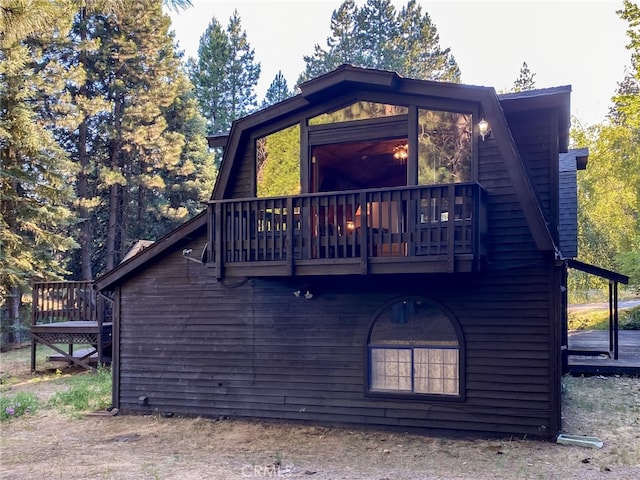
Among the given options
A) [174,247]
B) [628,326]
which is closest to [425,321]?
[174,247]

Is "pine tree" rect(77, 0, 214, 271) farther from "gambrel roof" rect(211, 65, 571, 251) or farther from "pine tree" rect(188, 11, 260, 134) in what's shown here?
"gambrel roof" rect(211, 65, 571, 251)

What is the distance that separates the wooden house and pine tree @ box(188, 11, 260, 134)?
82.0ft

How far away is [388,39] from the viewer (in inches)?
1294

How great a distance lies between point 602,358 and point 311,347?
304 inches

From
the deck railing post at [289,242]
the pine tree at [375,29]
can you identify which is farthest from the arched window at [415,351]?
the pine tree at [375,29]

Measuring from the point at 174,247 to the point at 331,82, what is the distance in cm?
399

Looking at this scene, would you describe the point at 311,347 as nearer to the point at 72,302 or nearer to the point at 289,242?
the point at 289,242

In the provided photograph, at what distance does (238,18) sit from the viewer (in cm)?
3491

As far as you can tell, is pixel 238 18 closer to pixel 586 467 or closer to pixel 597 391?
pixel 597 391

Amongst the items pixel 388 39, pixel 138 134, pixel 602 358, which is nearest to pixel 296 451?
pixel 602 358

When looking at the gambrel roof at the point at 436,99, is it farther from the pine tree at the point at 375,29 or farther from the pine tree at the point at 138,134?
the pine tree at the point at 375,29

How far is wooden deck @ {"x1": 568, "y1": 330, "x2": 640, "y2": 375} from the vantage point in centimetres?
1143

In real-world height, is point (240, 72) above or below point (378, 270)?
above

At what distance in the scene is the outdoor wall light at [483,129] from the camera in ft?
25.5
